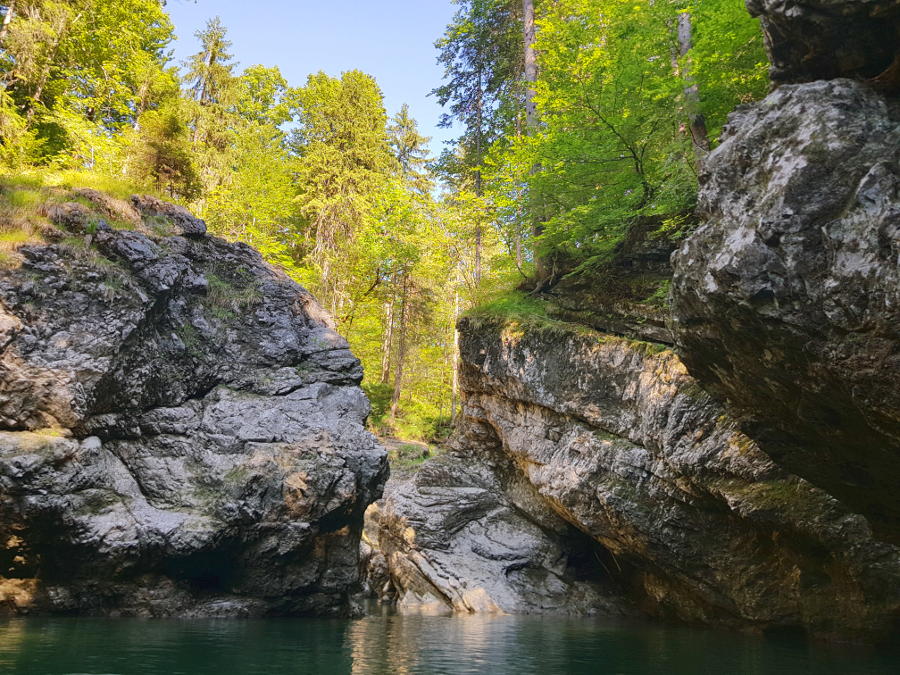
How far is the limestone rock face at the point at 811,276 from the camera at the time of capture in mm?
5035

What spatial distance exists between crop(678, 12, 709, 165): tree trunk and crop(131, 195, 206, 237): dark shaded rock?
12.9 m

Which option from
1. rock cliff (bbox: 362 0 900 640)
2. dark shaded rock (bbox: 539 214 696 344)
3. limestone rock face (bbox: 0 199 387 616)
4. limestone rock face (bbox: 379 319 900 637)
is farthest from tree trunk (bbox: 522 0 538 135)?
limestone rock face (bbox: 0 199 387 616)

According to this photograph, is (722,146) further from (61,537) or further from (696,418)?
(61,537)

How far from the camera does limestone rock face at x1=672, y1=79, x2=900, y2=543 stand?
5.04 m

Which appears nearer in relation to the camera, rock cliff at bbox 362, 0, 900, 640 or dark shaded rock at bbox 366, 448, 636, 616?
rock cliff at bbox 362, 0, 900, 640

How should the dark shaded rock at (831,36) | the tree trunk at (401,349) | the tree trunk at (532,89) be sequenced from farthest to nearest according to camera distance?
1. the tree trunk at (401,349)
2. the tree trunk at (532,89)
3. the dark shaded rock at (831,36)

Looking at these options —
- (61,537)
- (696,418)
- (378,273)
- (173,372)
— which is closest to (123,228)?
(173,372)

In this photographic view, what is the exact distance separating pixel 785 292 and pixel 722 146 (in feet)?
6.85

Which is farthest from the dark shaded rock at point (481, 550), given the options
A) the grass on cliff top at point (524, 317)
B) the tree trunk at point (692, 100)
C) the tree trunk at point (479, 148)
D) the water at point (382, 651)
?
the tree trunk at point (692, 100)

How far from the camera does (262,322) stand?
15.6 m

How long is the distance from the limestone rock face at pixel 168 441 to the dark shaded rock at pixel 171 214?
0.12ft

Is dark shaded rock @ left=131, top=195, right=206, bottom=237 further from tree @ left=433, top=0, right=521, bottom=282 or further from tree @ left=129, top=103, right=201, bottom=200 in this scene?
tree @ left=433, top=0, right=521, bottom=282

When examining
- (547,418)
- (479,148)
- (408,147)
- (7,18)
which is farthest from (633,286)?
(408,147)

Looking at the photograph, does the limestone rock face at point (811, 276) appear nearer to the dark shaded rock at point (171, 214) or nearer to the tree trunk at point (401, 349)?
the dark shaded rock at point (171, 214)
